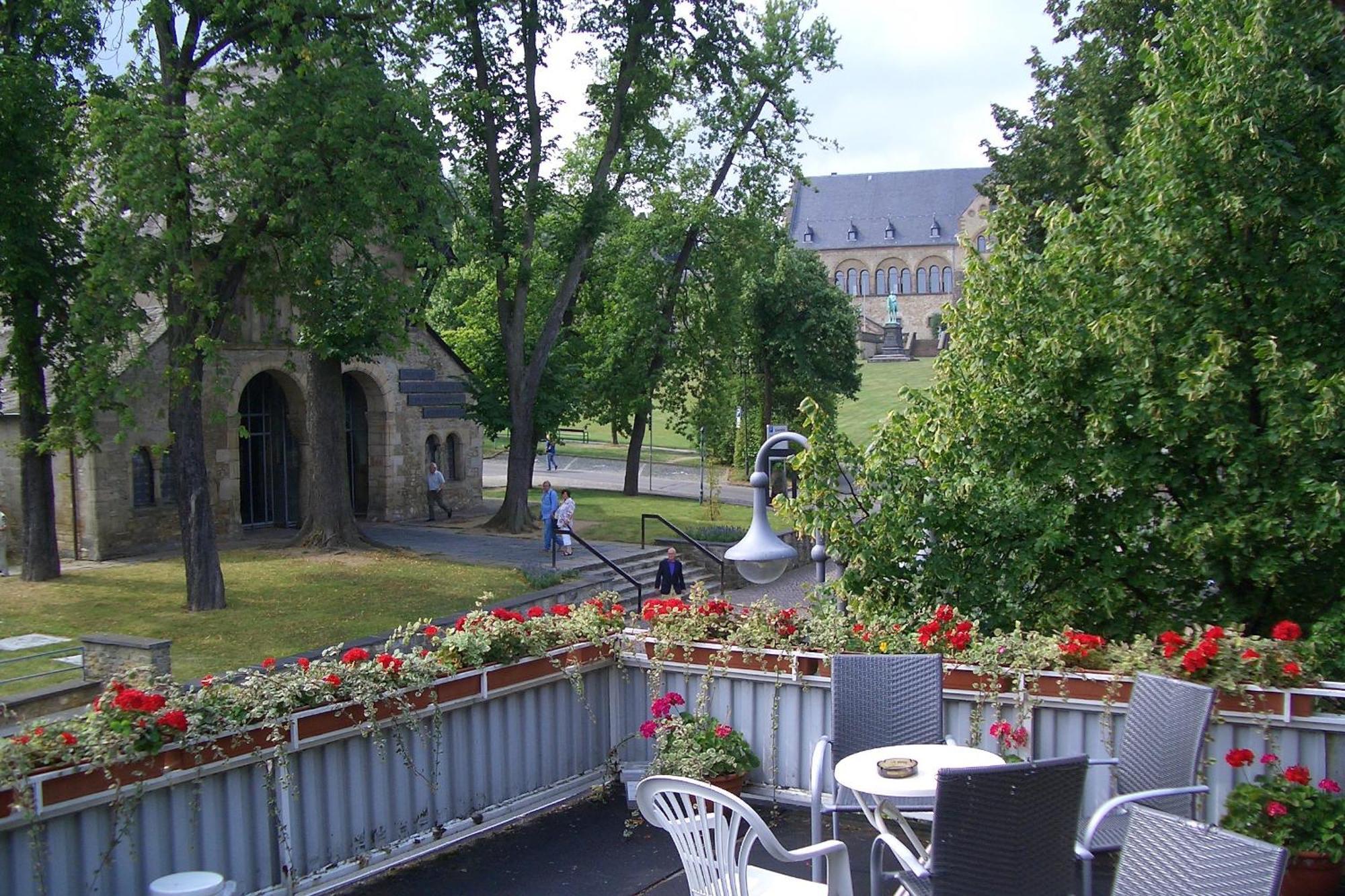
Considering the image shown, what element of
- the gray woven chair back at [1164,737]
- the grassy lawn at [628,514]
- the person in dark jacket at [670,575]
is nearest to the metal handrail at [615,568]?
the person in dark jacket at [670,575]

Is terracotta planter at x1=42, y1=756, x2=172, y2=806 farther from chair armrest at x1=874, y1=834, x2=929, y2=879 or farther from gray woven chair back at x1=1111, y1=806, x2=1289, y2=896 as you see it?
gray woven chair back at x1=1111, y1=806, x2=1289, y2=896

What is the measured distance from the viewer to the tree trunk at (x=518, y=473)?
26.0 metres

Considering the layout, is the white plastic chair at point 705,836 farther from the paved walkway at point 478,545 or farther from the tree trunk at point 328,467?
the tree trunk at point 328,467

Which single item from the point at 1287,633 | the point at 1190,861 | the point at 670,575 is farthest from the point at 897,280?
the point at 1190,861

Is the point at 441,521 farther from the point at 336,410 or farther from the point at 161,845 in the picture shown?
the point at 161,845

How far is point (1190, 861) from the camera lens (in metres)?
3.88

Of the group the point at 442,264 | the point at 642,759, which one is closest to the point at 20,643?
the point at 442,264

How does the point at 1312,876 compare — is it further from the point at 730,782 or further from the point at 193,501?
the point at 193,501

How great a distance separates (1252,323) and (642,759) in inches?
212

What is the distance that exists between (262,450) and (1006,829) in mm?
23546

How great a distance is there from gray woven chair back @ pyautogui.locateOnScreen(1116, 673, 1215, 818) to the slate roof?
96272mm

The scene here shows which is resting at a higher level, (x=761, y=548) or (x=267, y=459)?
(x=761, y=548)

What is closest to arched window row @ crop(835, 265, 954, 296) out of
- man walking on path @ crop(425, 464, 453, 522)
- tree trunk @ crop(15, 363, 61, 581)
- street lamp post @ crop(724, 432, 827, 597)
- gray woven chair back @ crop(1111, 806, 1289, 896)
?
man walking on path @ crop(425, 464, 453, 522)

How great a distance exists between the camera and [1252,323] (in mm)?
8812
